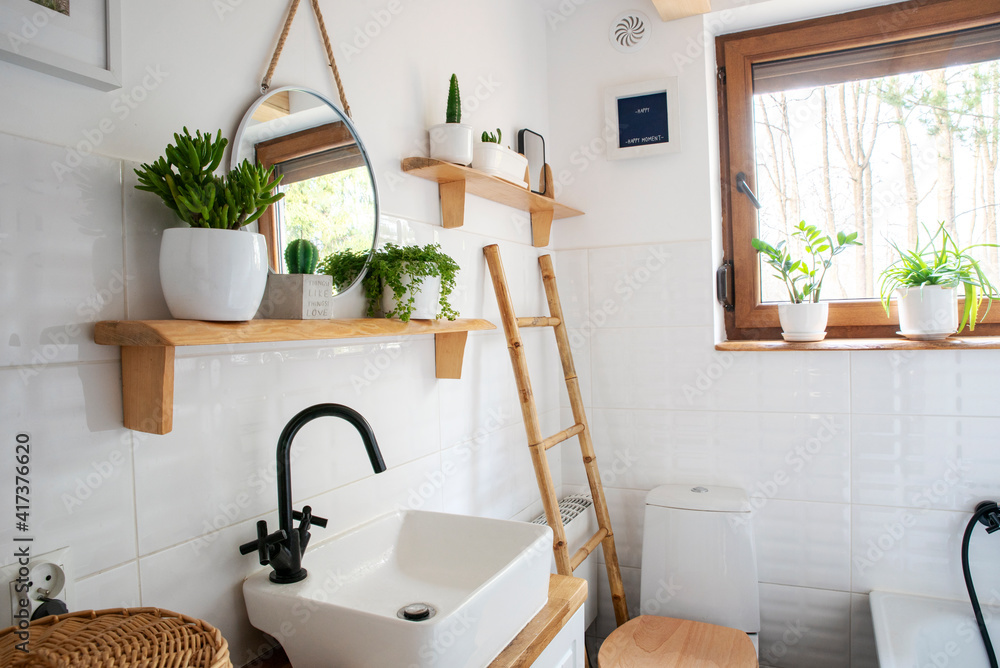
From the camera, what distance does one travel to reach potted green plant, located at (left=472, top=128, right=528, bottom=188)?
1529 mm

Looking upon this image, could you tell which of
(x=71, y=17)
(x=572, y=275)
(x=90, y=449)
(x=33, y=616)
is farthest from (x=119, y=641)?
(x=572, y=275)

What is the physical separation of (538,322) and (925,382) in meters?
1.09

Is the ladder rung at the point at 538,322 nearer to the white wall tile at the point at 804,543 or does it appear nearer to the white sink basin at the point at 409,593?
the white sink basin at the point at 409,593

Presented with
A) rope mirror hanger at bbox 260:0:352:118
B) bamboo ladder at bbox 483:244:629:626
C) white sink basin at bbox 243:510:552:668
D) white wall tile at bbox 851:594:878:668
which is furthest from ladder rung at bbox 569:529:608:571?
rope mirror hanger at bbox 260:0:352:118

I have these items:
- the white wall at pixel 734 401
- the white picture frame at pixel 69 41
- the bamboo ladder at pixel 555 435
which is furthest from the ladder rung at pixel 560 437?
the white picture frame at pixel 69 41

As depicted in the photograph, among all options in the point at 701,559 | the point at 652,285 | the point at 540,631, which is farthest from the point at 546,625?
the point at 652,285

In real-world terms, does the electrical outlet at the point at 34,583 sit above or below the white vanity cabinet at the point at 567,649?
above

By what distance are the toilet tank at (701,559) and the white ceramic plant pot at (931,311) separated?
2.23 feet

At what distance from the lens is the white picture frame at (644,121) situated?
198 centimetres

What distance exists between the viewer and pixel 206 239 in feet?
2.53

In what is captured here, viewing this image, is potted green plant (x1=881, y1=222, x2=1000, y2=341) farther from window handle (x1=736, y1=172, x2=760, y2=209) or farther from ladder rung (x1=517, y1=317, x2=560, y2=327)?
ladder rung (x1=517, y1=317, x2=560, y2=327)

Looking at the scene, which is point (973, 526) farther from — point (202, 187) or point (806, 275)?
point (202, 187)

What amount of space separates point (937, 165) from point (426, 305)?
5.52ft

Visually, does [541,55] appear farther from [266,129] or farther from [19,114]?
[19,114]
